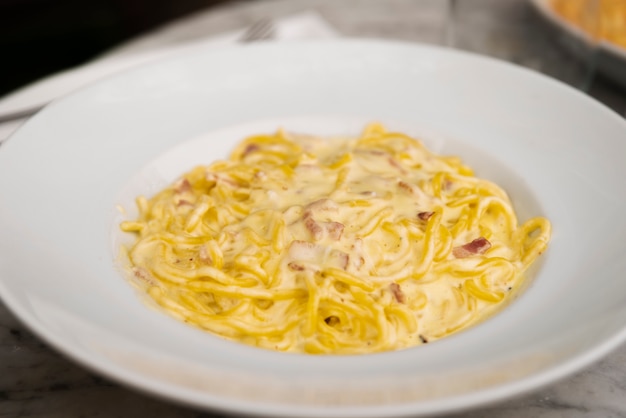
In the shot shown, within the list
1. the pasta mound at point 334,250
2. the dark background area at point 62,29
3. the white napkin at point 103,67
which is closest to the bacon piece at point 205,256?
the pasta mound at point 334,250

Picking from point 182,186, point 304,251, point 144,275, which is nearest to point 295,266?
point 304,251

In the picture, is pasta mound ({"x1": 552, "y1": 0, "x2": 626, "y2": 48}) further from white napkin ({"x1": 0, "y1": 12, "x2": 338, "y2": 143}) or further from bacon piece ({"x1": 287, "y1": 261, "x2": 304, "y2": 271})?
bacon piece ({"x1": 287, "y1": 261, "x2": 304, "y2": 271})

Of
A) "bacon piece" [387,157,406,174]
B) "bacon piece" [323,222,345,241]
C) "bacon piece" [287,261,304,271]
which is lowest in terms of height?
"bacon piece" [287,261,304,271]

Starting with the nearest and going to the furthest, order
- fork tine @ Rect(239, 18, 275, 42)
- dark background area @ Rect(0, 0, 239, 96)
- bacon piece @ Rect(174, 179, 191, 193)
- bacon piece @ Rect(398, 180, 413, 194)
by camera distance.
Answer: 1. bacon piece @ Rect(398, 180, 413, 194)
2. bacon piece @ Rect(174, 179, 191, 193)
3. fork tine @ Rect(239, 18, 275, 42)
4. dark background area @ Rect(0, 0, 239, 96)

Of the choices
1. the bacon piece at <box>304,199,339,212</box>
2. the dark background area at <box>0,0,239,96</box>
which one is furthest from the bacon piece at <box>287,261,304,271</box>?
the dark background area at <box>0,0,239,96</box>

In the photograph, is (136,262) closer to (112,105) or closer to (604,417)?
(112,105)

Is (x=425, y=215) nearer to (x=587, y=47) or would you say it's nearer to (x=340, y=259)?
(x=340, y=259)
